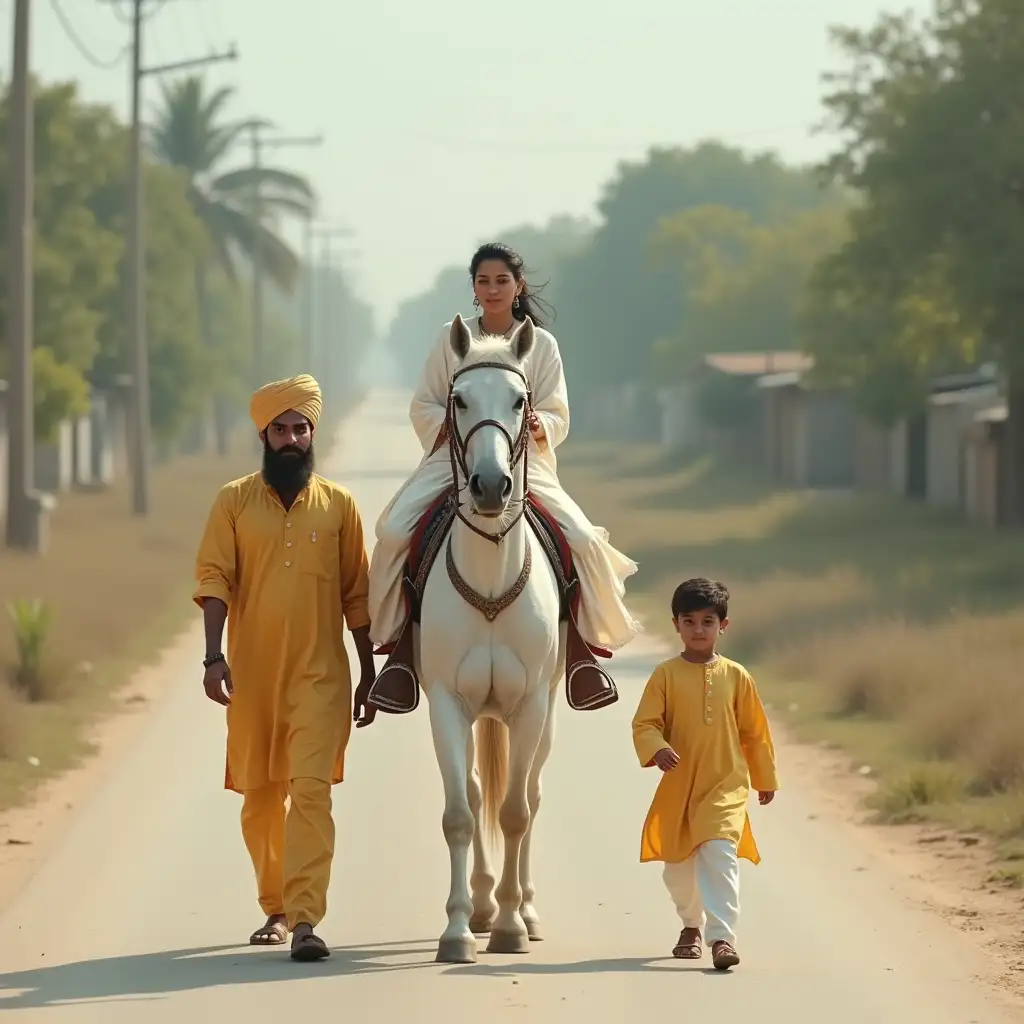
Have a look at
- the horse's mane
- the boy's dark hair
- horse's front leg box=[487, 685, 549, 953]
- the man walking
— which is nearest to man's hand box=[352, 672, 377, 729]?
the man walking

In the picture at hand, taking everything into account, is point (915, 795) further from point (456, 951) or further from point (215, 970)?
point (215, 970)

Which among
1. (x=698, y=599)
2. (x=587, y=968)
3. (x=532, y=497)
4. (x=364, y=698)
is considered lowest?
(x=587, y=968)

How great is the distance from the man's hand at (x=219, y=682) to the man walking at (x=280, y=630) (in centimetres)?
3

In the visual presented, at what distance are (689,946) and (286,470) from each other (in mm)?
2366

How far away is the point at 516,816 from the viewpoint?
9055 millimetres

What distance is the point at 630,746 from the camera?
1522 centimetres

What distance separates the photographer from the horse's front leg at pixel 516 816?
348 inches

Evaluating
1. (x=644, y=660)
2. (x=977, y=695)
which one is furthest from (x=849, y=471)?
(x=977, y=695)

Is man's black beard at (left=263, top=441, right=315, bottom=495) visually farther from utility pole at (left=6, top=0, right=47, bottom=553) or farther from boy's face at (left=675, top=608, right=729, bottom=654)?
utility pole at (left=6, top=0, right=47, bottom=553)

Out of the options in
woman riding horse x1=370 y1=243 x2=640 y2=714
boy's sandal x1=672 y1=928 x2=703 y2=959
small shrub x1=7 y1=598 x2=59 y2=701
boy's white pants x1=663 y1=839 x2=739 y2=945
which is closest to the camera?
boy's white pants x1=663 y1=839 x2=739 y2=945

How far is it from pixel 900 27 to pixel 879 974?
2933 cm

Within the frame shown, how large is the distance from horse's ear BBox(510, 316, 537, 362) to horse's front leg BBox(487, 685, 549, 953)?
4.17 ft

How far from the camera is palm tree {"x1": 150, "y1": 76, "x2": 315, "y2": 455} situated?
236ft

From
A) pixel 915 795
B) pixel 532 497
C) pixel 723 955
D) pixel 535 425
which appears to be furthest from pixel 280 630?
pixel 915 795
